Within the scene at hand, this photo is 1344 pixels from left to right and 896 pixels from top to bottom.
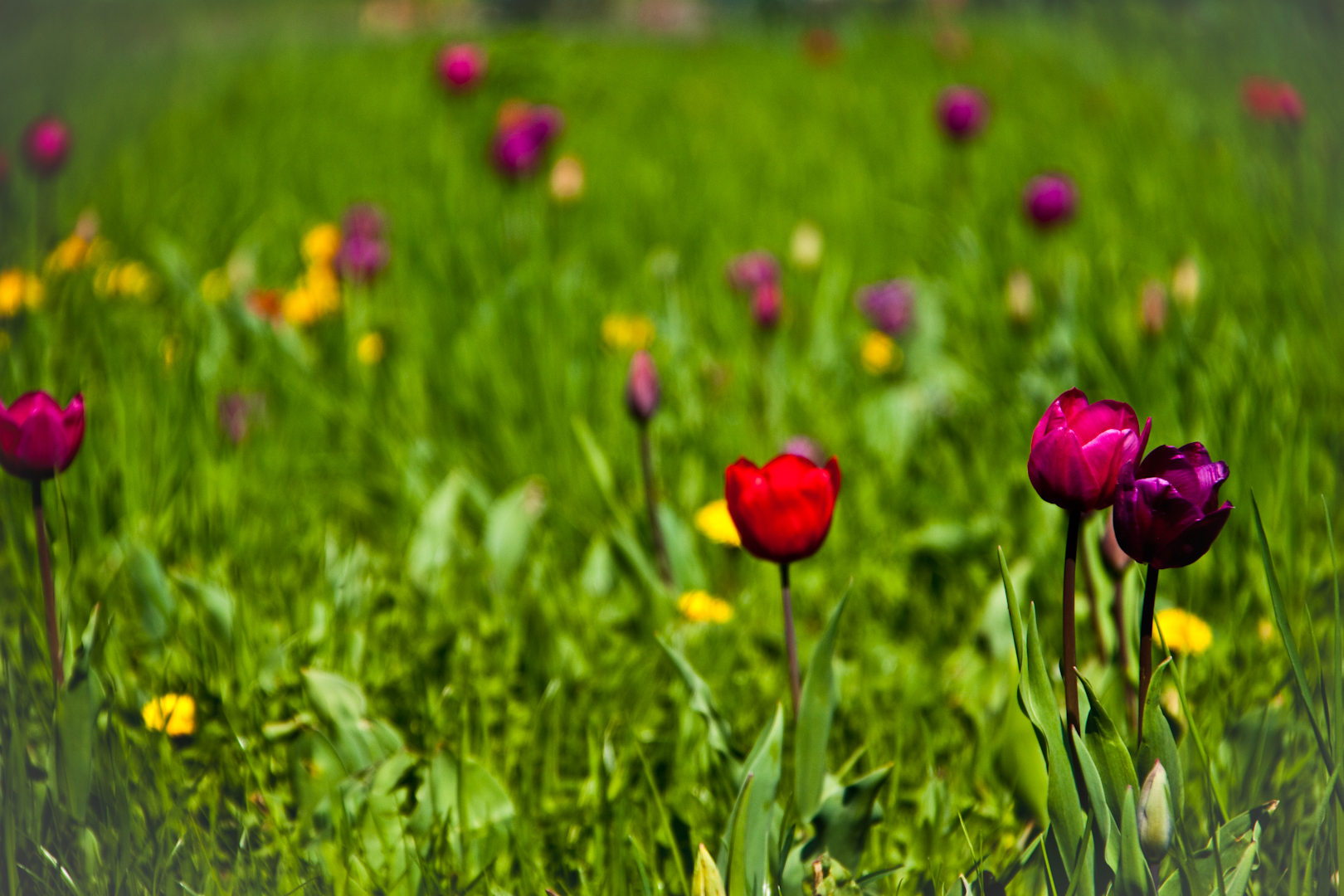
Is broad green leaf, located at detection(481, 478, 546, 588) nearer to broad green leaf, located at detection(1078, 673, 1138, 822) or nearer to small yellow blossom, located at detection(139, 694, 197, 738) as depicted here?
small yellow blossom, located at detection(139, 694, 197, 738)

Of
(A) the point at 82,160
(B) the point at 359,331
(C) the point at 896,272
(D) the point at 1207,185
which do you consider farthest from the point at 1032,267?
(A) the point at 82,160

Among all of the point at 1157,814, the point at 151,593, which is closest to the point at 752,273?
the point at 151,593

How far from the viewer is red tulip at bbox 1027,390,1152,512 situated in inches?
27.8

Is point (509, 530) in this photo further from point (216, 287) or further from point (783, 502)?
point (216, 287)

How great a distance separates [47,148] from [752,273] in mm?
1391

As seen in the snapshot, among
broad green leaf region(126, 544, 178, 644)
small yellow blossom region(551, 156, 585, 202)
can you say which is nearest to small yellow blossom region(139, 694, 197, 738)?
broad green leaf region(126, 544, 178, 644)

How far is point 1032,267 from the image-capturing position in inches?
88.5

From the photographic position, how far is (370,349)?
1.85 metres

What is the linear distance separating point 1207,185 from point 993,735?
2.21m

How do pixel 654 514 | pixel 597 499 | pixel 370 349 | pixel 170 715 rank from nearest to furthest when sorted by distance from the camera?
pixel 170 715 → pixel 654 514 → pixel 597 499 → pixel 370 349

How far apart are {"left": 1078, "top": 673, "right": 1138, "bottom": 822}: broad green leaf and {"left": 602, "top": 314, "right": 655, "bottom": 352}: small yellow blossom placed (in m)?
1.33

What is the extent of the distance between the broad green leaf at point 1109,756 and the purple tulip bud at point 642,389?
68 centimetres

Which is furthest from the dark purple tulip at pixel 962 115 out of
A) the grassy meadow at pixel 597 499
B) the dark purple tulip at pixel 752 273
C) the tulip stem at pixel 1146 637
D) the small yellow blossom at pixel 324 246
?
the tulip stem at pixel 1146 637

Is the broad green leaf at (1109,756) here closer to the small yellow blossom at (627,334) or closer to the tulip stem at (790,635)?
the tulip stem at (790,635)
